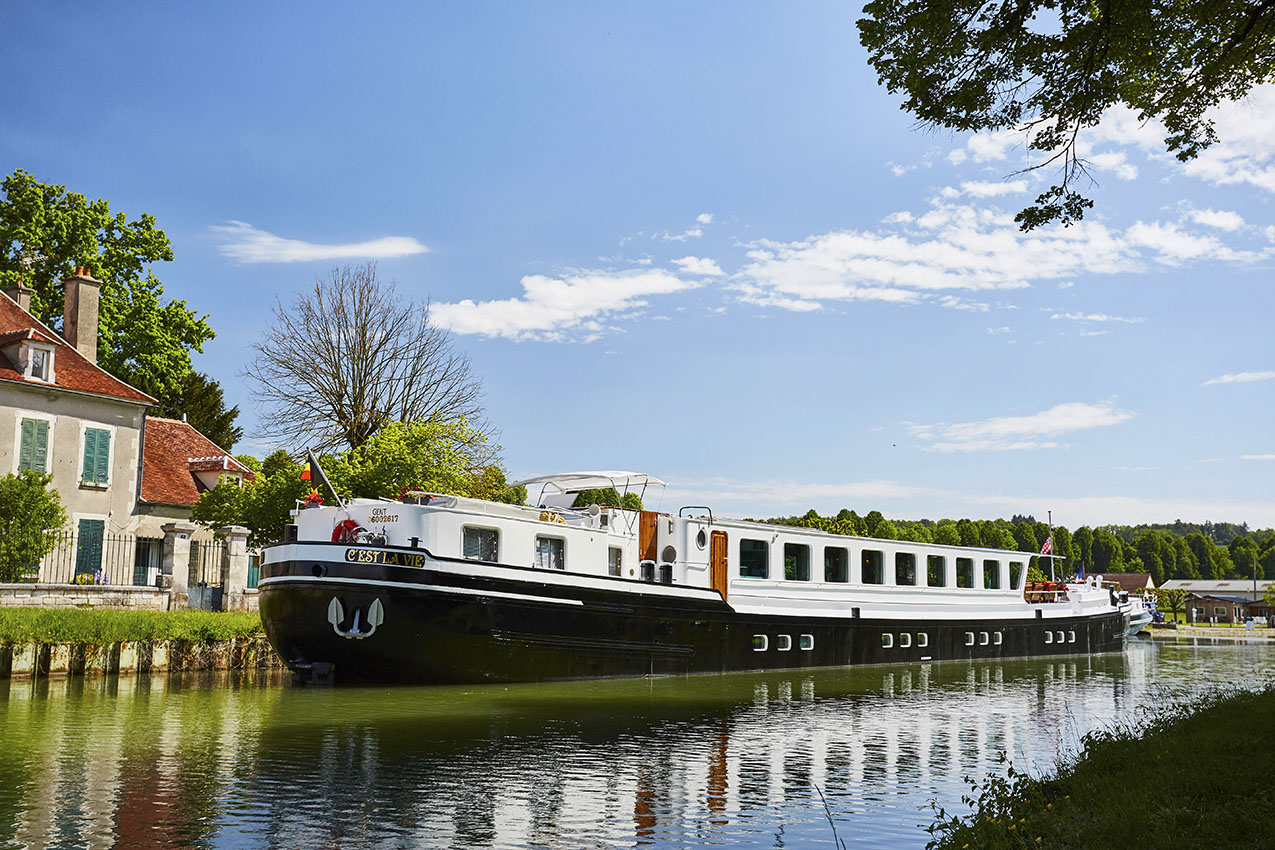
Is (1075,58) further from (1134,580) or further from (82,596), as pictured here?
(1134,580)

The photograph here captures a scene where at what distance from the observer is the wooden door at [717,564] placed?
919 inches

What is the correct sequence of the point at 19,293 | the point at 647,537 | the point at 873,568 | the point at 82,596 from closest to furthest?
1. the point at 82,596
2. the point at 647,537
3. the point at 873,568
4. the point at 19,293

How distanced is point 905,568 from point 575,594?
467 inches

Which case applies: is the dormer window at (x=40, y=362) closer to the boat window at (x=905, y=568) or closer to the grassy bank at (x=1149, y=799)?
the boat window at (x=905, y=568)

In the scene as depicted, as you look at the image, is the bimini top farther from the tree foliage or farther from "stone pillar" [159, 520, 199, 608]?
the tree foliage

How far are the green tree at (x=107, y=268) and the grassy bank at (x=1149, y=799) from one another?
3292 centimetres

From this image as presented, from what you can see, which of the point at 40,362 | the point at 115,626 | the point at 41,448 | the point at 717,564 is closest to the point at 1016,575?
the point at 717,564

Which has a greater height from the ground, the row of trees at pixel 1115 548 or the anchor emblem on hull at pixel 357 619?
the row of trees at pixel 1115 548

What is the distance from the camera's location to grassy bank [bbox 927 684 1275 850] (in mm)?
6121

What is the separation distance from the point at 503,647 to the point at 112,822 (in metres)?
11.1

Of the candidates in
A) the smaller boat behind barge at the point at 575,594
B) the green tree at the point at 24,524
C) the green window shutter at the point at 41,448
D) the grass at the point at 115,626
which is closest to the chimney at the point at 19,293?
the green window shutter at the point at 41,448

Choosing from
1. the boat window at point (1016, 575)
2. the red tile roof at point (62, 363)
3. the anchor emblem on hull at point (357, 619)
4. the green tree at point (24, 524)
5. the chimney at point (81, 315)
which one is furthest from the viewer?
the boat window at point (1016, 575)

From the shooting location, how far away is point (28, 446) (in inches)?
1094

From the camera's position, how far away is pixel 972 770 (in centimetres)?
1186
